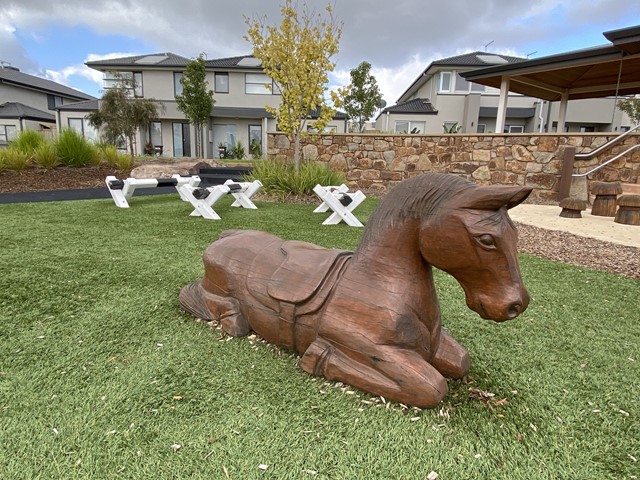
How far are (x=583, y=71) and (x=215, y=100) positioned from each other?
A: 876 inches

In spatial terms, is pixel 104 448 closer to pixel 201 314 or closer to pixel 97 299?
pixel 201 314

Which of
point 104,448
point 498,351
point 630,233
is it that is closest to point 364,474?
point 104,448

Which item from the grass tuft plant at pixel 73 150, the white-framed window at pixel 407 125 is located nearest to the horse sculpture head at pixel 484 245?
the grass tuft plant at pixel 73 150

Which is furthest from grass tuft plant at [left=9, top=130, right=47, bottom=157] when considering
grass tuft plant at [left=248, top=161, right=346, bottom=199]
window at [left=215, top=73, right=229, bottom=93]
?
window at [left=215, top=73, right=229, bottom=93]

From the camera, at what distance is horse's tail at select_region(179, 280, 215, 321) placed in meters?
2.44

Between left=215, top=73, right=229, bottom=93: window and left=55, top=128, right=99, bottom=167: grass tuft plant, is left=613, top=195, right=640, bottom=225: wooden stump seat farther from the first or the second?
left=215, top=73, right=229, bottom=93: window

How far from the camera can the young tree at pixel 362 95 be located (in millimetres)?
29234

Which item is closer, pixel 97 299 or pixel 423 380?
pixel 423 380

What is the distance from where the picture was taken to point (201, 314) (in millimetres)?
2459

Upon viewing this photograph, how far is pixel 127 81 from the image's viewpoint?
85.1ft

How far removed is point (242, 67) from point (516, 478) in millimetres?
28491

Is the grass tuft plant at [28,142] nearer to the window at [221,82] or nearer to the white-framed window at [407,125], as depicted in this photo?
the window at [221,82]

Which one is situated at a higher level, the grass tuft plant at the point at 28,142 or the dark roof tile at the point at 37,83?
the dark roof tile at the point at 37,83

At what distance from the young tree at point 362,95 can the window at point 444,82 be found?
5223 mm
